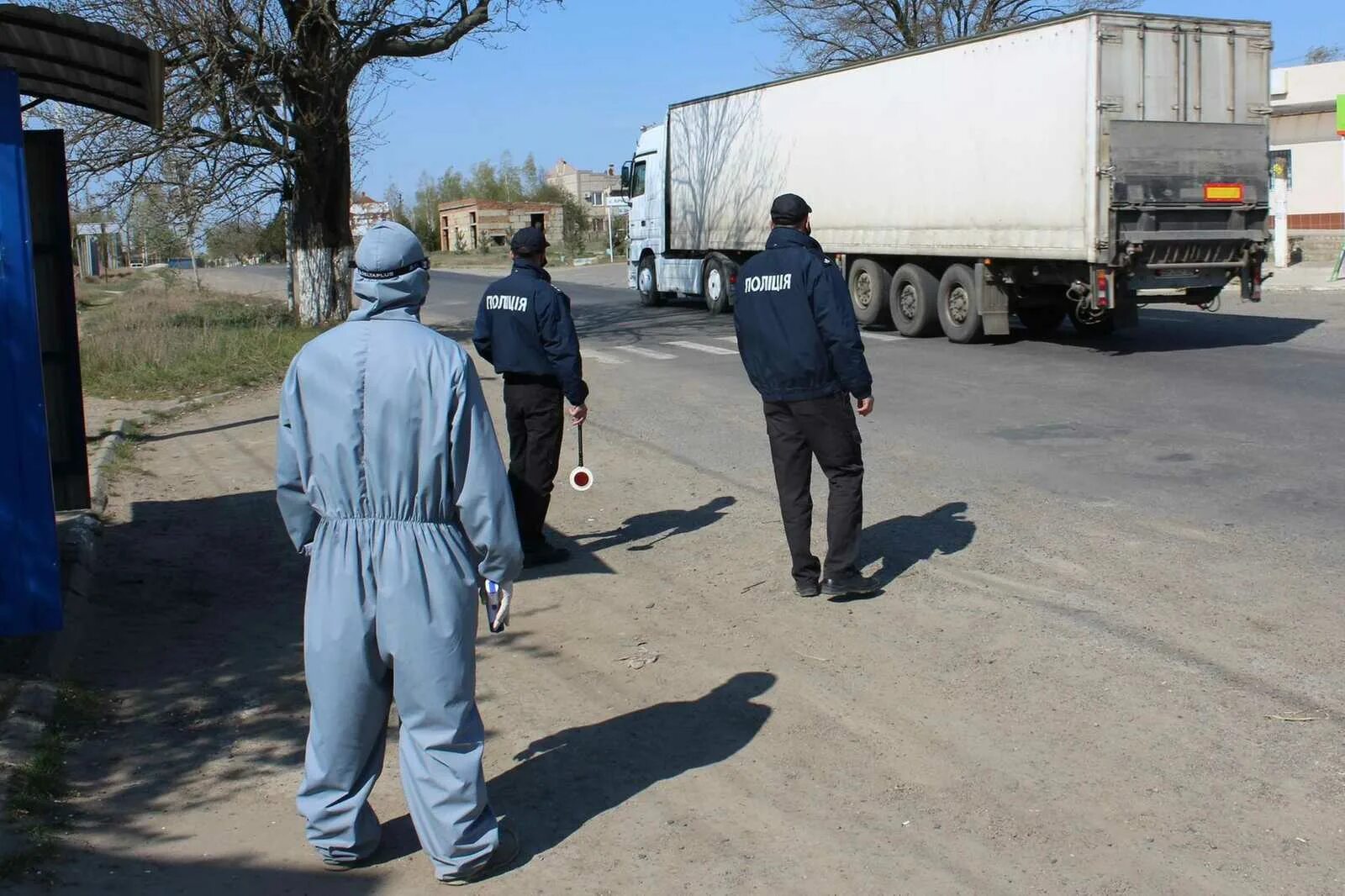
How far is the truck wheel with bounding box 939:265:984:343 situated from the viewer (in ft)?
56.5

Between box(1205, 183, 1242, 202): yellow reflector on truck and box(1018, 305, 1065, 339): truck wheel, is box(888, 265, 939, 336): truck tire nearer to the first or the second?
box(1018, 305, 1065, 339): truck wheel

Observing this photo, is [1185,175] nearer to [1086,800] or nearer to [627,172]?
[1086,800]

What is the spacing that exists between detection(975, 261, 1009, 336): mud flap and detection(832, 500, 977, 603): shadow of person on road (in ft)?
30.3

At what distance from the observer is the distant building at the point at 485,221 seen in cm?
8669

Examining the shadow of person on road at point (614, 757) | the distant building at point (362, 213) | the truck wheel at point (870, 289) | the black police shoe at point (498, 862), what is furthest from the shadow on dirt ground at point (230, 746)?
the distant building at point (362, 213)

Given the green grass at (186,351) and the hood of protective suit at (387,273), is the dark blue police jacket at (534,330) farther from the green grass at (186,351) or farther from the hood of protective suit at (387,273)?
the green grass at (186,351)

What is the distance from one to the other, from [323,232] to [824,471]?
1719 cm

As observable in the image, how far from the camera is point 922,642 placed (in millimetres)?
5734

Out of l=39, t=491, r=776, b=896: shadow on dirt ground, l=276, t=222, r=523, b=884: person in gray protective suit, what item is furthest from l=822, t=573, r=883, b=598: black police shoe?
l=276, t=222, r=523, b=884: person in gray protective suit

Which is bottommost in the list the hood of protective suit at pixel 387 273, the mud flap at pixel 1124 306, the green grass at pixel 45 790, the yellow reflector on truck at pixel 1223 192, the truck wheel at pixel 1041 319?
the green grass at pixel 45 790

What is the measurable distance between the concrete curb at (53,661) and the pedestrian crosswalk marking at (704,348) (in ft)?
29.8

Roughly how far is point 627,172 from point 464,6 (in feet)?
23.5

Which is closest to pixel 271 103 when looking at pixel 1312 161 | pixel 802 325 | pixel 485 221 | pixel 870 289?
pixel 870 289

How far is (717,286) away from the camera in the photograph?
79.4ft
